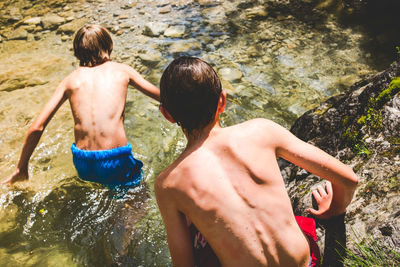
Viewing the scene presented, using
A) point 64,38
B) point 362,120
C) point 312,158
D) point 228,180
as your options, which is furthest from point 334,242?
point 64,38

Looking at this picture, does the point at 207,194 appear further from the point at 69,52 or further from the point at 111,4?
the point at 111,4

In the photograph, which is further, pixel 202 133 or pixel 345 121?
pixel 345 121

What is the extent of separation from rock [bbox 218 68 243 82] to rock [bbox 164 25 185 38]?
1.33 meters

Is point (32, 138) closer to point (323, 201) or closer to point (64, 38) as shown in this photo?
point (323, 201)

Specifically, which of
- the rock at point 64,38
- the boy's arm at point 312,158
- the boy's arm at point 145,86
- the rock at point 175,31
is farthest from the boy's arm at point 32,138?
the rock at point 64,38

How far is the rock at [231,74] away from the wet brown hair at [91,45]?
6.18 feet

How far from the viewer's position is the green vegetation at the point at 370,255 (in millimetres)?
1563

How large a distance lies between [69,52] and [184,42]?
6.65 ft

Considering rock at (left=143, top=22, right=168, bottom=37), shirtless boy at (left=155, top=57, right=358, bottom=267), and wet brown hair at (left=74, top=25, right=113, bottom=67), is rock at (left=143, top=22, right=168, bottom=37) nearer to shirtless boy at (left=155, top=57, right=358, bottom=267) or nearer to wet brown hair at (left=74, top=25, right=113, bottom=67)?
wet brown hair at (left=74, top=25, right=113, bottom=67)

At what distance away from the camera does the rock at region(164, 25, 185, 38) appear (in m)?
5.52

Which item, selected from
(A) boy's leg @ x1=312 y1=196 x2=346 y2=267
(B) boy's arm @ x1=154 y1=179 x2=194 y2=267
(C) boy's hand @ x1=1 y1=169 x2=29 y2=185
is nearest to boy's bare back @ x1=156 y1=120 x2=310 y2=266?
(B) boy's arm @ x1=154 y1=179 x2=194 y2=267

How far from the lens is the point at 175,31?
5598 millimetres

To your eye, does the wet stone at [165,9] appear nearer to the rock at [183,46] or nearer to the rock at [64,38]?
the rock at [183,46]

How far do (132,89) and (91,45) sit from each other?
1.48 metres
